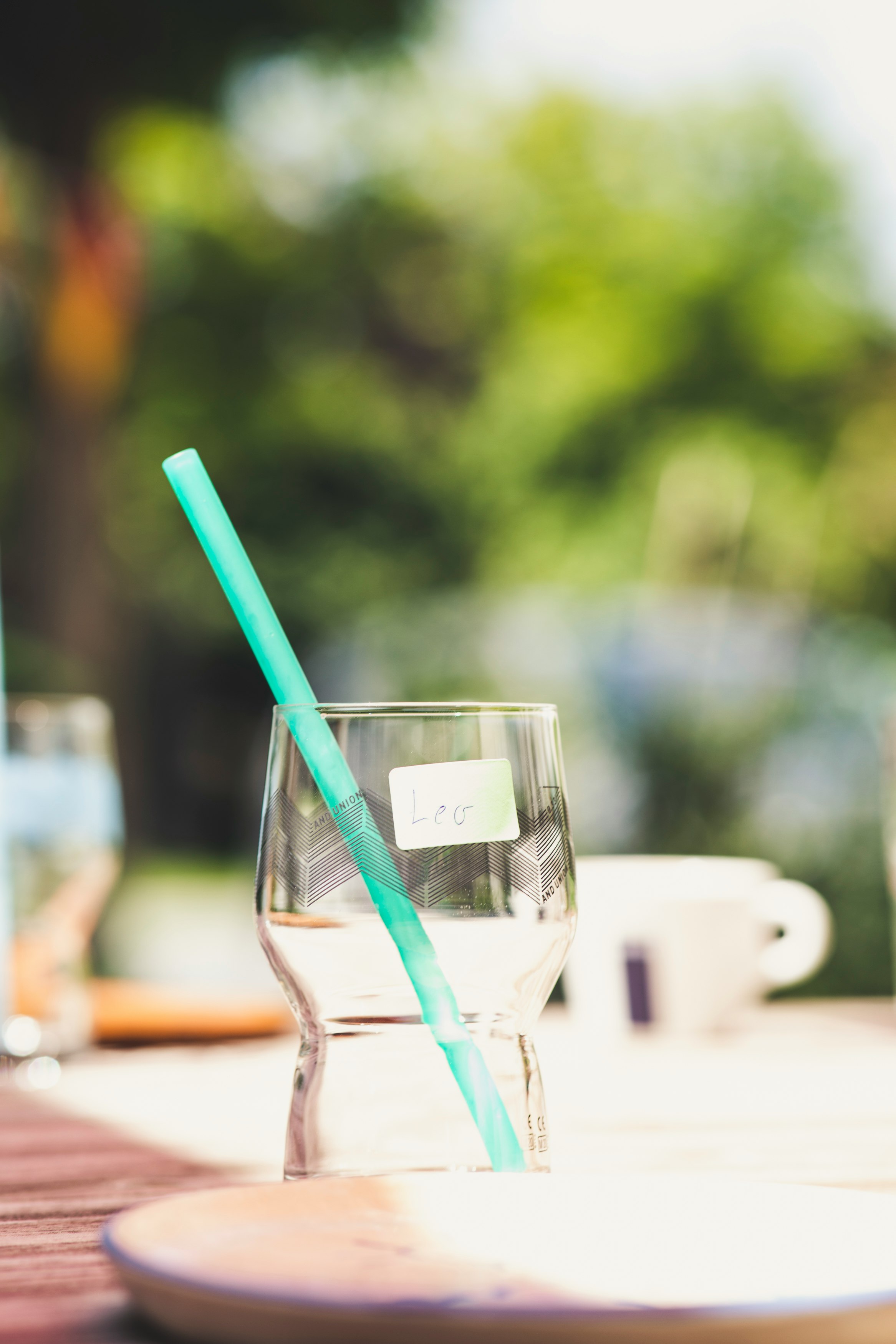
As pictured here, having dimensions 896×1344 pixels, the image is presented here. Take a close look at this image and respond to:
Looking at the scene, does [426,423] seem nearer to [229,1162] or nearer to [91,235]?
[91,235]

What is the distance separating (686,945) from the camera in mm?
833

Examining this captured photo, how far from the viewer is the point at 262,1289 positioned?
0.89ft

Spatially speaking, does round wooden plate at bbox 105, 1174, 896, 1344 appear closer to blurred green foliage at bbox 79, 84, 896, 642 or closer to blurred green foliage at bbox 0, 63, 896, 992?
blurred green foliage at bbox 0, 63, 896, 992

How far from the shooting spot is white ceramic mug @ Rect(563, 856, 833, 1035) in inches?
32.7

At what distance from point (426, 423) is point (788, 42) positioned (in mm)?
2254

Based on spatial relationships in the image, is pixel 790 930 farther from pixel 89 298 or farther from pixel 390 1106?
pixel 89 298

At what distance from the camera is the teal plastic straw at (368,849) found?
412 millimetres

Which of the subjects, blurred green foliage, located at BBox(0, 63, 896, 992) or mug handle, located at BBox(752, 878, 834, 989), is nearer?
mug handle, located at BBox(752, 878, 834, 989)

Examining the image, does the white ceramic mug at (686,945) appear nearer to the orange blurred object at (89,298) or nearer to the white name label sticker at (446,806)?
the white name label sticker at (446,806)

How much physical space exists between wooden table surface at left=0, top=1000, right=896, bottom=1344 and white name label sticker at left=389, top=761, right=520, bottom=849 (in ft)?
0.43

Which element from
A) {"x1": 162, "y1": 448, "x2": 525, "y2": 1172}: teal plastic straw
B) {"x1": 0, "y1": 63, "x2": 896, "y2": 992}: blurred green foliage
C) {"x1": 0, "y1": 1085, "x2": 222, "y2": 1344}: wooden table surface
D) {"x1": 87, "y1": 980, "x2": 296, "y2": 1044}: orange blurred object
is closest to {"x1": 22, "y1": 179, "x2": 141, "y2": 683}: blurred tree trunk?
{"x1": 0, "y1": 63, "x2": 896, "y2": 992}: blurred green foliage

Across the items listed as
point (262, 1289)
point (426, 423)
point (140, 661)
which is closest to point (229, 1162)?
point (262, 1289)

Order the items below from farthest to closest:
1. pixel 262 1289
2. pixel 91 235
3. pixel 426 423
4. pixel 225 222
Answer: pixel 426 423 < pixel 225 222 < pixel 91 235 < pixel 262 1289

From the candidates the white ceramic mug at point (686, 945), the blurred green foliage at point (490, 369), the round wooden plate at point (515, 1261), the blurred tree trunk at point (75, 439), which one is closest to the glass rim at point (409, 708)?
the round wooden plate at point (515, 1261)
